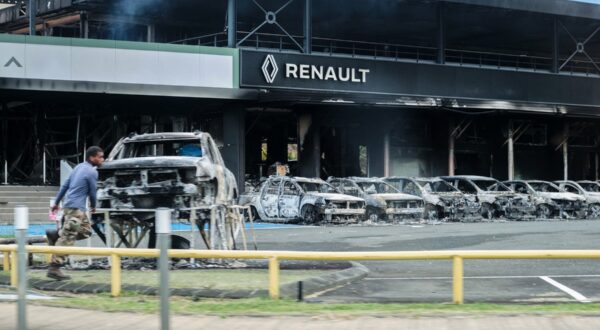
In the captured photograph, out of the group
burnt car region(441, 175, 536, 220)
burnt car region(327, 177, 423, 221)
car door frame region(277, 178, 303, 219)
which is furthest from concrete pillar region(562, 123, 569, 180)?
car door frame region(277, 178, 303, 219)

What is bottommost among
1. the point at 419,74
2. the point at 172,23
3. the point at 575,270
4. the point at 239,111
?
the point at 575,270

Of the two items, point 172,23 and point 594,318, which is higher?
point 172,23

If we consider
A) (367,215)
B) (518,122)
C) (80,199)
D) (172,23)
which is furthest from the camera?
(518,122)

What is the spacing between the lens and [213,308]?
23.3 feet

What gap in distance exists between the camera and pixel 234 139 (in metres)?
27.5

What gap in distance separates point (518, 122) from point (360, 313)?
30.1 m

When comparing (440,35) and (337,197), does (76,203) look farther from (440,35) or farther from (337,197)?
(440,35)

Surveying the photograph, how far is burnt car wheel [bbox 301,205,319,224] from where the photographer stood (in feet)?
69.6

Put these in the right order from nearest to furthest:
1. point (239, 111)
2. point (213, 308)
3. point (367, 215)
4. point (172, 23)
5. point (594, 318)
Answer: point (594, 318)
point (213, 308)
point (367, 215)
point (239, 111)
point (172, 23)

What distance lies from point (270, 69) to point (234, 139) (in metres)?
3.13

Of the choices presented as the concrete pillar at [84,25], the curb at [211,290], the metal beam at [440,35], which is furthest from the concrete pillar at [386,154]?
the curb at [211,290]

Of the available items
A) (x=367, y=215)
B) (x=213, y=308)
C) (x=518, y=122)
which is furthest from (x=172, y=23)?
(x=213, y=308)

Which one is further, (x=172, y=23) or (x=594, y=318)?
(x=172, y=23)

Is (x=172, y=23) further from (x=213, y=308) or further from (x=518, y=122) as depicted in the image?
(x=213, y=308)
